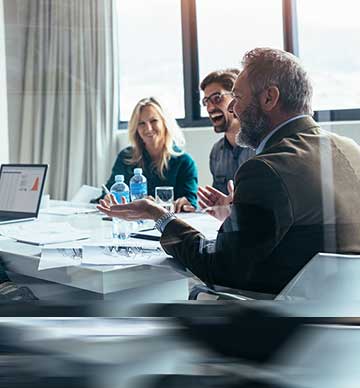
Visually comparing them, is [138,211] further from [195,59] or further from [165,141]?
[165,141]

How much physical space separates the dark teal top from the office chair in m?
1.03

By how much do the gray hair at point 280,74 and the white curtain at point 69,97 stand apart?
0.89 metres

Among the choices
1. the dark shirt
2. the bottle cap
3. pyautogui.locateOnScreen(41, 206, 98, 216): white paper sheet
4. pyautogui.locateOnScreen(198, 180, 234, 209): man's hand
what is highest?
the dark shirt

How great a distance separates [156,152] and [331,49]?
56.7 inches

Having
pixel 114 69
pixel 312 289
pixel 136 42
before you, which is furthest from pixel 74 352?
pixel 114 69

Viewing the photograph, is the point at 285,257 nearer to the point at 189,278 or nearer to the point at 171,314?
the point at 189,278

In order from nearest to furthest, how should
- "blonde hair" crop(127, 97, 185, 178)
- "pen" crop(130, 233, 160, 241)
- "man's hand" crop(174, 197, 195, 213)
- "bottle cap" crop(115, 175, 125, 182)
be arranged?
Answer: "pen" crop(130, 233, 160, 241) < "man's hand" crop(174, 197, 195, 213) < "bottle cap" crop(115, 175, 125, 182) < "blonde hair" crop(127, 97, 185, 178)

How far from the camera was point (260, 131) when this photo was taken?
1016 millimetres

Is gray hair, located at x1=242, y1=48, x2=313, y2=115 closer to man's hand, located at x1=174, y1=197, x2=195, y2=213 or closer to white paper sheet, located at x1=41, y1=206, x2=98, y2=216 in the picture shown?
man's hand, located at x1=174, y1=197, x2=195, y2=213

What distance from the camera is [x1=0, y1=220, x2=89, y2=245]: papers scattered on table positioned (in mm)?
1398

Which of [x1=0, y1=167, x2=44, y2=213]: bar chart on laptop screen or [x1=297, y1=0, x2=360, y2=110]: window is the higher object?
[x1=297, y1=0, x2=360, y2=110]: window

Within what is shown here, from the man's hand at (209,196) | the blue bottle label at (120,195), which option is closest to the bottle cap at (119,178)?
the blue bottle label at (120,195)

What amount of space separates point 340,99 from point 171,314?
45cm

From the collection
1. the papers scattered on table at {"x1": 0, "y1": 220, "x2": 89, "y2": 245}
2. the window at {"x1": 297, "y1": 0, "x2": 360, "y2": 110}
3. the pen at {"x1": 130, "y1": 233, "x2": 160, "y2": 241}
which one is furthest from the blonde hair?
the window at {"x1": 297, "y1": 0, "x2": 360, "y2": 110}
